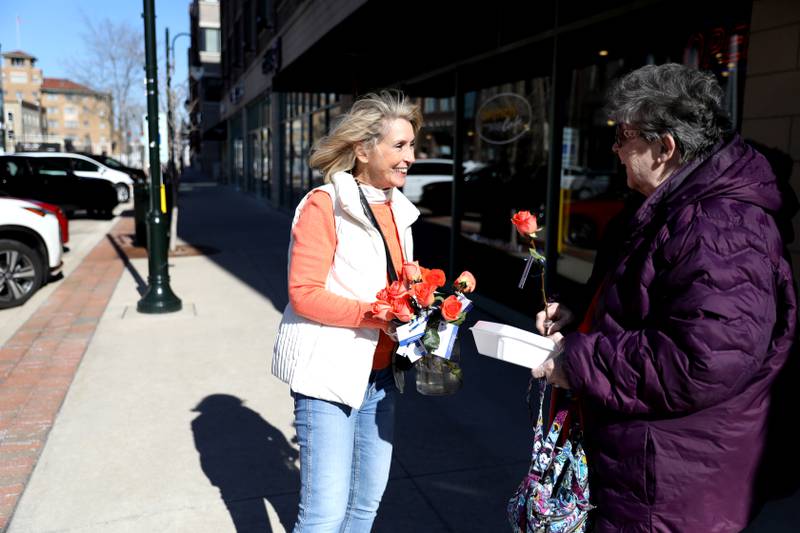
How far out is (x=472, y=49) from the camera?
25.2 feet

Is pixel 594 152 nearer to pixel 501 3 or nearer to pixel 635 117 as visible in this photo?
pixel 501 3

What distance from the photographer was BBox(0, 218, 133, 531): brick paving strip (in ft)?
12.4

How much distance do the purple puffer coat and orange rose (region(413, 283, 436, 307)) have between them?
439mm

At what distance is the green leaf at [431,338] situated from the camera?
2.06m

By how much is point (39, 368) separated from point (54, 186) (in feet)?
46.7

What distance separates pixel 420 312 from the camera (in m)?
2.06

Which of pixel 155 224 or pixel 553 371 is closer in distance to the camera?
pixel 553 371

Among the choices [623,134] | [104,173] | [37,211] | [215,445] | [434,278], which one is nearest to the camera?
[623,134]

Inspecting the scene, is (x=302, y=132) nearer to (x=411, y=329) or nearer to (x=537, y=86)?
(x=537, y=86)

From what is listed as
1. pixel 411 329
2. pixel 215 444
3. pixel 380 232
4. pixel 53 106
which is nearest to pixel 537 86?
pixel 215 444

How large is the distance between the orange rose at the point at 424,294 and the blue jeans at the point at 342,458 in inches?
19.6

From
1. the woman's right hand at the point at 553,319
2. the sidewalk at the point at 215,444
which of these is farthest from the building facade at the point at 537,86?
the woman's right hand at the point at 553,319

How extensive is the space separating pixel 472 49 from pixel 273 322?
3.71 m

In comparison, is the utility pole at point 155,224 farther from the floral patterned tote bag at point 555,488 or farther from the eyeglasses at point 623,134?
the eyeglasses at point 623,134
